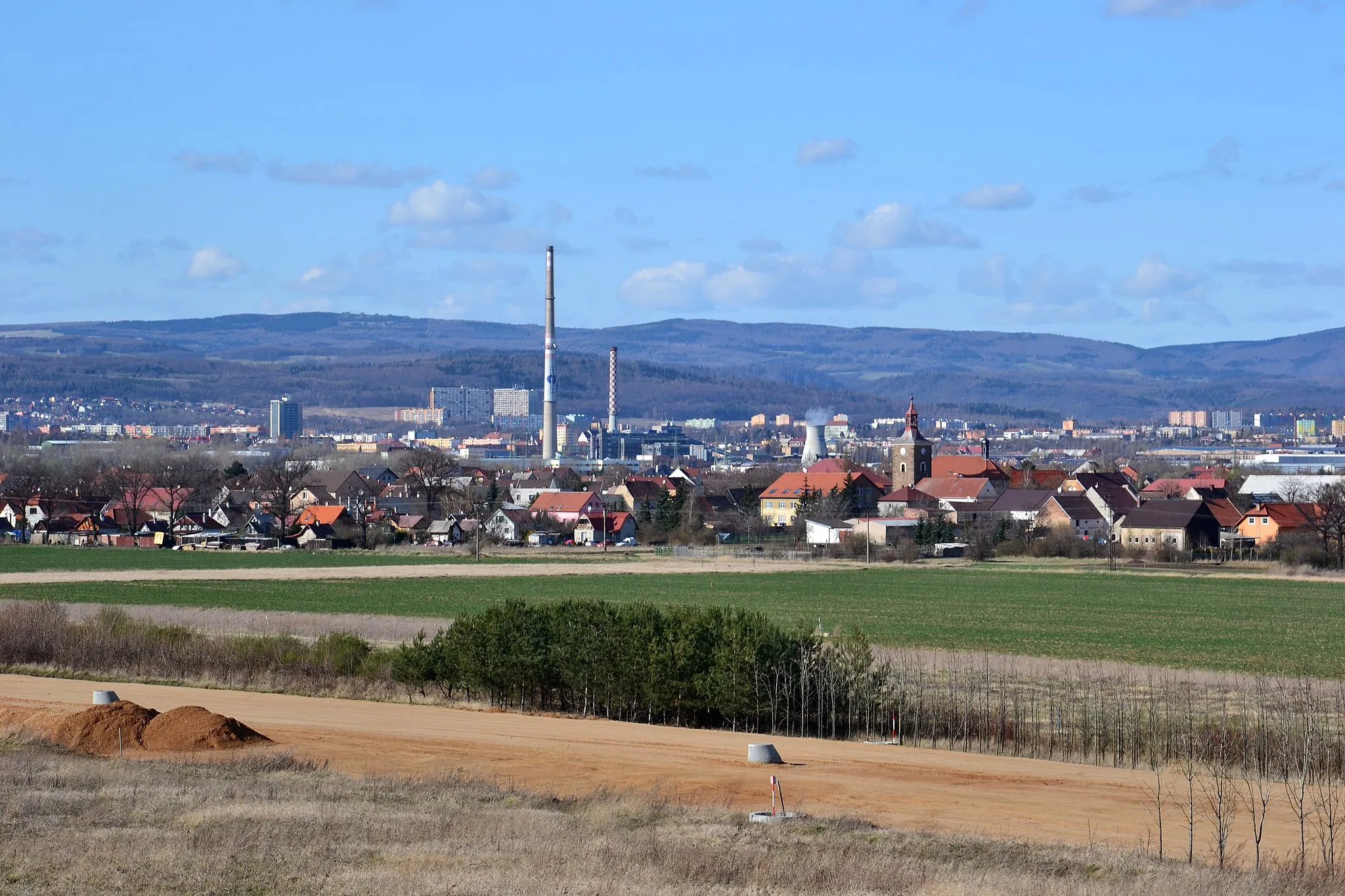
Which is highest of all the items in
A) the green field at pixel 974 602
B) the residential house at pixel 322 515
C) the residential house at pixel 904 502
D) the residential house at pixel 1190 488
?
the residential house at pixel 1190 488

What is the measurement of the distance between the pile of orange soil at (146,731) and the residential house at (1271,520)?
73.2m

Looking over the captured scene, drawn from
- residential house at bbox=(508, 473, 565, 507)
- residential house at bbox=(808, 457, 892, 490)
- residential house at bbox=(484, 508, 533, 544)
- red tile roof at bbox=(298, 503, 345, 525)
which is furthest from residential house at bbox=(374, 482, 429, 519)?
residential house at bbox=(808, 457, 892, 490)

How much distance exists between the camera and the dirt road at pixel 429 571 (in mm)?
67062

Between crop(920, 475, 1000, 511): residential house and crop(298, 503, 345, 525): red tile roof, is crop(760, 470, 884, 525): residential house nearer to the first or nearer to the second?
crop(920, 475, 1000, 511): residential house

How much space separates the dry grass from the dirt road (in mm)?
46727

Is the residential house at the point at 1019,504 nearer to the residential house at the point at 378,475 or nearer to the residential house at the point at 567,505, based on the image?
Answer: the residential house at the point at 567,505

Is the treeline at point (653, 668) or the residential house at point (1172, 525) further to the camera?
the residential house at point (1172, 525)

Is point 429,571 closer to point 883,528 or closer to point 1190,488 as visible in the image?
point 883,528

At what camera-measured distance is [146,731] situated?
2559 centimetres

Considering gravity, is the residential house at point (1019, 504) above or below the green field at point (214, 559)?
above

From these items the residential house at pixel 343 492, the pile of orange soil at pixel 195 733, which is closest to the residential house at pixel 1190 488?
the residential house at pixel 343 492

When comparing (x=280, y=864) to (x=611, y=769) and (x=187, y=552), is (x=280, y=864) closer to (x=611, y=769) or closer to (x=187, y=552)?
(x=611, y=769)

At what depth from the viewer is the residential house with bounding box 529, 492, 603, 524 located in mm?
109875

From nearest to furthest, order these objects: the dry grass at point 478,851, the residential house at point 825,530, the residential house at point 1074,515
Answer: the dry grass at point 478,851 → the residential house at point 825,530 → the residential house at point 1074,515
